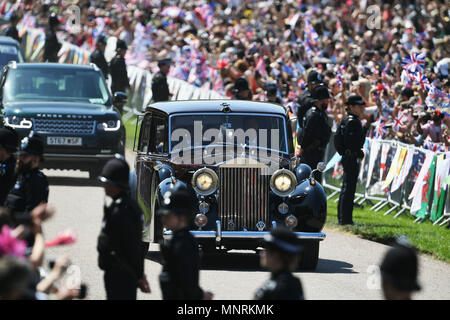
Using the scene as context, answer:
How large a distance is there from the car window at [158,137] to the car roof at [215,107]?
18 centimetres

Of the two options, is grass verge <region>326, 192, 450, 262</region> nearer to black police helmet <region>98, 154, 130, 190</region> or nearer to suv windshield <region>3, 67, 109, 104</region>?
suv windshield <region>3, 67, 109, 104</region>

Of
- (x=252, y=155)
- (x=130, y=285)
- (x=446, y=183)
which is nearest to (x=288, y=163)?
(x=252, y=155)

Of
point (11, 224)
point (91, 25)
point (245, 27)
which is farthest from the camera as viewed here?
point (91, 25)

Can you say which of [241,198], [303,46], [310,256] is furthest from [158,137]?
[303,46]

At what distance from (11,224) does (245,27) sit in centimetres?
2468

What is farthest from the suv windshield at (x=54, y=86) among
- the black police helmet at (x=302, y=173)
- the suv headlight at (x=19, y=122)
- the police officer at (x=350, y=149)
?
the black police helmet at (x=302, y=173)

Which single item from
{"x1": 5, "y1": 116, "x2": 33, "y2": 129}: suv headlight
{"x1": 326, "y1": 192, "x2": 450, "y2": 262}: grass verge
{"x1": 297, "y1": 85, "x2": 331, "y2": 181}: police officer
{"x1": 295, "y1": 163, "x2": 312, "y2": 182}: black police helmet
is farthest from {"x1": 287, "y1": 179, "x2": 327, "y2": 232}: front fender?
{"x1": 5, "y1": 116, "x2": 33, "y2": 129}: suv headlight

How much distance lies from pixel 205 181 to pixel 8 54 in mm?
15105

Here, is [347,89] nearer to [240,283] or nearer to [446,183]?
[446,183]

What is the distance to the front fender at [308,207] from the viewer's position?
501 inches

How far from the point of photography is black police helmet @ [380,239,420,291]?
5.58 m

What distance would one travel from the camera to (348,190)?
54.6 feet

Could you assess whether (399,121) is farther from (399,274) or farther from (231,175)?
(399,274)

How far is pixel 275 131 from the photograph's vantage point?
44.8 ft
